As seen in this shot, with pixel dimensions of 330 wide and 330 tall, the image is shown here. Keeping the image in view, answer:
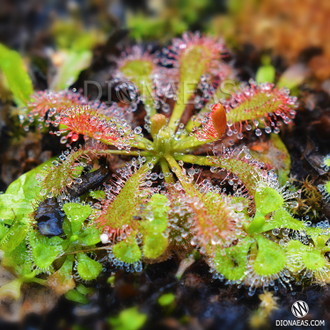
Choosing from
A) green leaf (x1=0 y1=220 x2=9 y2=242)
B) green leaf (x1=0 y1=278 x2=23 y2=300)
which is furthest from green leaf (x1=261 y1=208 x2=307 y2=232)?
green leaf (x1=0 y1=220 x2=9 y2=242)

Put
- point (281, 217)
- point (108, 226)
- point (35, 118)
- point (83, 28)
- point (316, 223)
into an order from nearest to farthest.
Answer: point (108, 226), point (281, 217), point (316, 223), point (35, 118), point (83, 28)

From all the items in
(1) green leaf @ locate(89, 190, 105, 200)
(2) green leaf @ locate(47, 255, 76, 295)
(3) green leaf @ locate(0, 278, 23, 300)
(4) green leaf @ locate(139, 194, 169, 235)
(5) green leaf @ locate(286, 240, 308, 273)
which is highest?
(4) green leaf @ locate(139, 194, 169, 235)

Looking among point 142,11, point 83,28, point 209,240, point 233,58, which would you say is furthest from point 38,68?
point 209,240

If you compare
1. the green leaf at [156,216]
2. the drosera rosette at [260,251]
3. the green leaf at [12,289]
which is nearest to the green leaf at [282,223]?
the drosera rosette at [260,251]

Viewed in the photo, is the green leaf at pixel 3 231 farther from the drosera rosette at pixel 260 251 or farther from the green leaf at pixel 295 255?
the green leaf at pixel 295 255

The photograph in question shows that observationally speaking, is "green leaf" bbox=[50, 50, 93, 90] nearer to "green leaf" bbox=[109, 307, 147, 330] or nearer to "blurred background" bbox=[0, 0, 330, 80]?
"blurred background" bbox=[0, 0, 330, 80]

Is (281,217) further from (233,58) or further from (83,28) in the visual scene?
(83,28)
